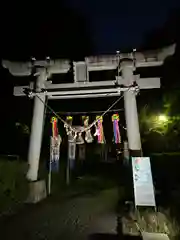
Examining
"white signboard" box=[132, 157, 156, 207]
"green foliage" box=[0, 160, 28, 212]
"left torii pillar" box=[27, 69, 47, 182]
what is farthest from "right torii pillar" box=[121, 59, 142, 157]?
"green foliage" box=[0, 160, 28, 212]

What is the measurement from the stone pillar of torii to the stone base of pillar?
0.95ft

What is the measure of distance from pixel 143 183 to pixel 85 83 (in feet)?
16.2

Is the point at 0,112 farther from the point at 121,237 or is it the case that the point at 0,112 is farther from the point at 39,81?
the point at 121,237

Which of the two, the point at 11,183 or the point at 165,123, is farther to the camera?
the point at 165,123

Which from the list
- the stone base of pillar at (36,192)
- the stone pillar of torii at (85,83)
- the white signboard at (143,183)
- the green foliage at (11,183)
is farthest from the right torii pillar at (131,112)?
the green foliage at (11,183)

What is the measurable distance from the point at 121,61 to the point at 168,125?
641cm

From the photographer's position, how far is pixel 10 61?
29.3ft

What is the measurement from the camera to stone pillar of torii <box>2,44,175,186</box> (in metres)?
8.03

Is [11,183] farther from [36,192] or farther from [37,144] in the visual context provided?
[37,144]

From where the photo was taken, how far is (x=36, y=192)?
25.4ft

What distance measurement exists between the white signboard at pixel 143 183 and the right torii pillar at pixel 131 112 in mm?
1571

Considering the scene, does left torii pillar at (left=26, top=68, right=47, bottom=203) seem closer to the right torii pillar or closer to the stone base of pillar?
the stone base of pillar

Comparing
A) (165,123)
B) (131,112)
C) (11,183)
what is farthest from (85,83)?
(165,123)

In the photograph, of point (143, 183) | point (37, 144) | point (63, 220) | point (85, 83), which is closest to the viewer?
point (143, 183)
